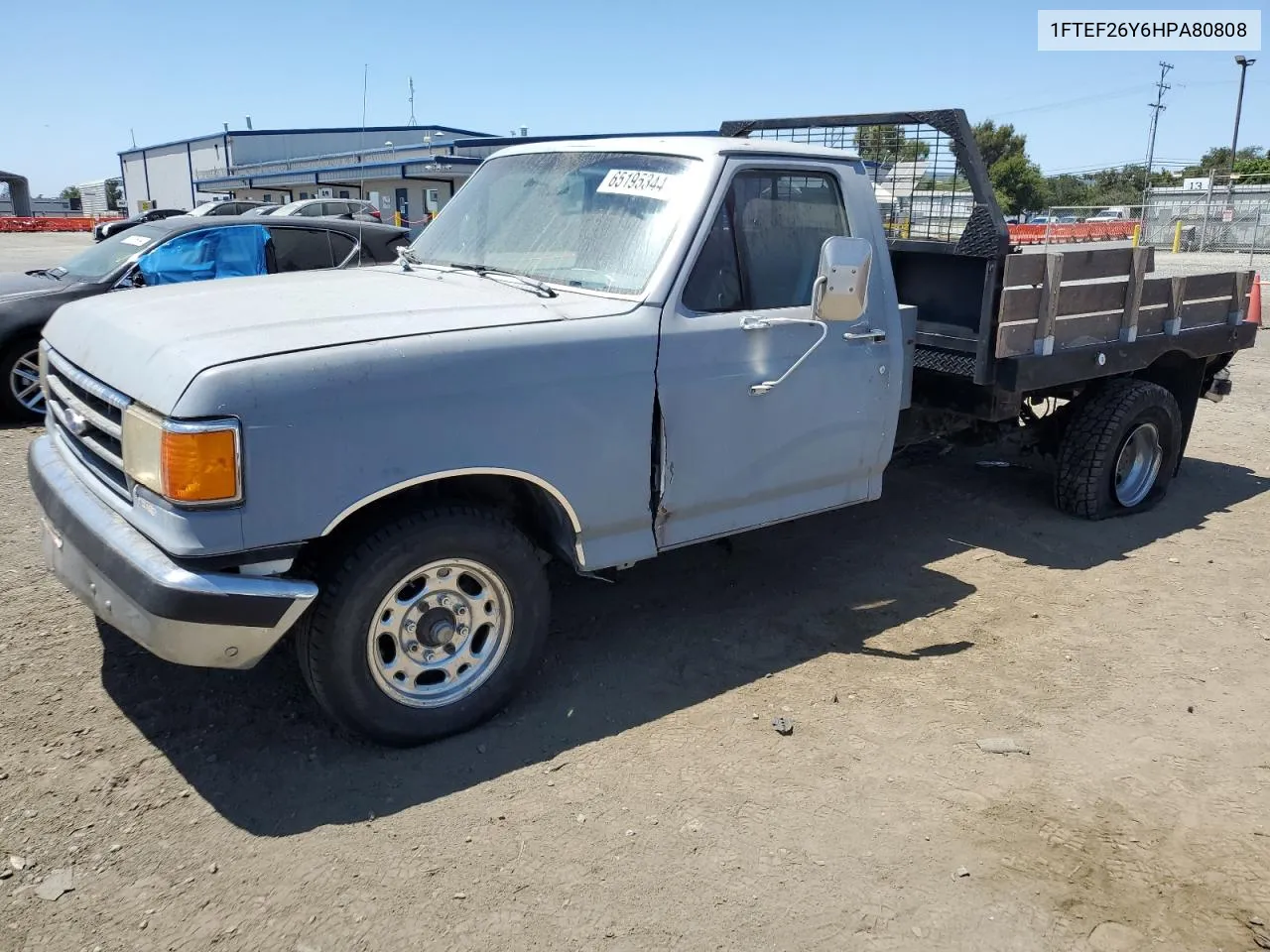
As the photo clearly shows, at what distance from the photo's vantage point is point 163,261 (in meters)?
8.43

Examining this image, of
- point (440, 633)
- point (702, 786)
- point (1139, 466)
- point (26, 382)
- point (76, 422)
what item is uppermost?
point (76, 422)

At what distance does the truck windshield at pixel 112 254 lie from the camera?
8.44m

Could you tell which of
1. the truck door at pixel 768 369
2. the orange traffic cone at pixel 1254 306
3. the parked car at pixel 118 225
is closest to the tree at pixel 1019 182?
the parked car at pixel 118 225

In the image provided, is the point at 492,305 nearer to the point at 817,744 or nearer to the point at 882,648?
the point at 817,744

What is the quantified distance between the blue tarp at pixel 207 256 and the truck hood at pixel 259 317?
4893 mm

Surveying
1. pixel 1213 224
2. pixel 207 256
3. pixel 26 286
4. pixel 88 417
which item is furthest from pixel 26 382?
pixel 1213 224

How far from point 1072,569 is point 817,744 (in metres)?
2.55

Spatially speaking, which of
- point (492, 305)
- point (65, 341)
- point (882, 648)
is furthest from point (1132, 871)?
point (65, 341)

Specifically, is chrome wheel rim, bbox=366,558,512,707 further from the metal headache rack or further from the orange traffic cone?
the orange traffic cone

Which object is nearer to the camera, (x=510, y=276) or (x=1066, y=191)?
(x=510, y=276)

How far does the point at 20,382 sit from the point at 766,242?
6.69 m

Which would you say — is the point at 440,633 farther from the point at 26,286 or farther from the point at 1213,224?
the point at 1213,224

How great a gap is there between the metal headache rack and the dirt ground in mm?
1942

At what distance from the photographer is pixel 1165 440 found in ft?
20.9
